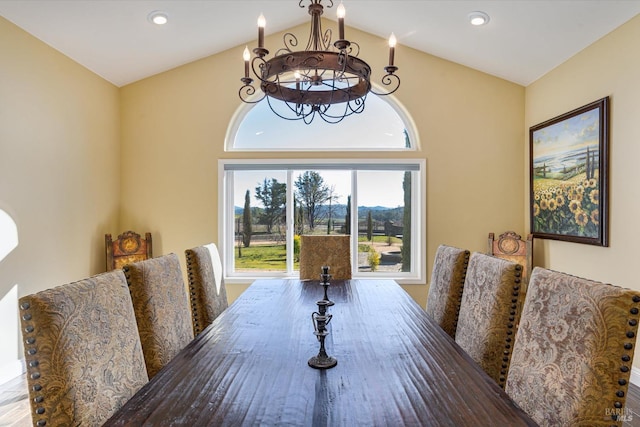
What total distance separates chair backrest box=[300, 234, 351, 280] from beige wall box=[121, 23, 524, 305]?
3.61ft

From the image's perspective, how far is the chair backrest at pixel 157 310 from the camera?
169 cm

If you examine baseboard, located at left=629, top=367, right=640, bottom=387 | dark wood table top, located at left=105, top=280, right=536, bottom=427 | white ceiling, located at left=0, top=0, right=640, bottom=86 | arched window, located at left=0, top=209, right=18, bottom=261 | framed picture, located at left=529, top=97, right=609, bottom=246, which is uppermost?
white ceiling, located at left=0, top=0, right=640, bottom=86

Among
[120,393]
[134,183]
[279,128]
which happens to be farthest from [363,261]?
[120,393]

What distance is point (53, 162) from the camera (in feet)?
10.3

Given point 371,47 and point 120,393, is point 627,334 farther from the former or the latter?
point 371,47

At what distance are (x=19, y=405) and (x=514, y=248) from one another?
4.13 metres

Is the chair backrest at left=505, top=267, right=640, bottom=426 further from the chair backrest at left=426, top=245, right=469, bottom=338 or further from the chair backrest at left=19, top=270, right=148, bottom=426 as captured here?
the chair backrest at left=19, top=270, right=148, bottom=426

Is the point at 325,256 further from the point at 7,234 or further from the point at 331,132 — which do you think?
the point at 7,234

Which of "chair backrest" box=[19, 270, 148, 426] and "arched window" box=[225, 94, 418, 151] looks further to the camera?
"arched window" box=[225, 94, 418, 151]

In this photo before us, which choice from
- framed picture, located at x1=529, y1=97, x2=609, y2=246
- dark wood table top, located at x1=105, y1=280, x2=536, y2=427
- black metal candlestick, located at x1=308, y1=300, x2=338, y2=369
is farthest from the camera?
framed picture, located at x1=529, y1=97, x2=609, y2=246

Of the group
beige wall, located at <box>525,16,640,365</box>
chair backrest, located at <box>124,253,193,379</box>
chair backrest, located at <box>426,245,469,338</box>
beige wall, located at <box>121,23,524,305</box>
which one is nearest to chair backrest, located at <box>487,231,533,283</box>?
beige wall, located at <box>121,23,524,305</box>

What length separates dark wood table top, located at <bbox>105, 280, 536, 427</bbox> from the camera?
1020 mm

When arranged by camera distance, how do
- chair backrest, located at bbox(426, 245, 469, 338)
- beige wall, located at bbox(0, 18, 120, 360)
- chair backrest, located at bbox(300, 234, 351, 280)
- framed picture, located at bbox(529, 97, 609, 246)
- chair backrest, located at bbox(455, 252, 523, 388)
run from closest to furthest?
1. chair backrest, located at bbox(455, 252, 523, 388)
2. chair backrest, located at bbox(426, 245, 469, 338)
3. beige wall, located at bbox(0, 18, 120, 360)
4. framed picture, located at bbox(529, 97, 609, 246)
5. chair backrest, located at bbox(300, 234, 351, 280)

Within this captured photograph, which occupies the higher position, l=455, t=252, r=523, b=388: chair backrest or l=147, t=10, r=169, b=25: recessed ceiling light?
l=147, t=10, r=169, b=25: recessed ceiling light
